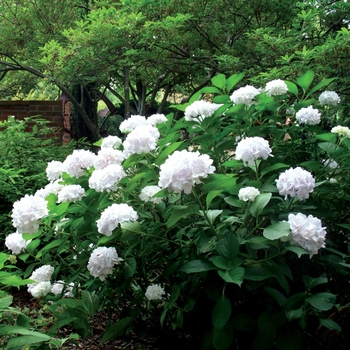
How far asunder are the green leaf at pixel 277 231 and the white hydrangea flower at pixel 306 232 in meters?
0.03

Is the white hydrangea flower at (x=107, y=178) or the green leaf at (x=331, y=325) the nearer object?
the green leaf at (x=331, y=325)

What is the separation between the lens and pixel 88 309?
6.61 feet

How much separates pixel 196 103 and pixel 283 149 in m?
0.53

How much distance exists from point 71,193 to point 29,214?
0.20 metres

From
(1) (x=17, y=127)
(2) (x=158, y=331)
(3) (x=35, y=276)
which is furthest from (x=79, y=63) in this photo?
(2) (x=158, y=331)

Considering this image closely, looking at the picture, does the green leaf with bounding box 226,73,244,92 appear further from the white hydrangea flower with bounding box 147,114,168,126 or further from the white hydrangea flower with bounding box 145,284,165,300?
the white hydrangea flower with bounding box 145,284,165,300

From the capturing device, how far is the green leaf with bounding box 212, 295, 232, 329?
5.24 feet

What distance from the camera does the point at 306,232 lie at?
1.53 meters

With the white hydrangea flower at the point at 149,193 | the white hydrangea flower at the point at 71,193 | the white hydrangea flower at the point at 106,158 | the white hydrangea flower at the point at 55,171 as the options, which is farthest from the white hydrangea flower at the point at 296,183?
the white hydrangea flower at the point at 55,171

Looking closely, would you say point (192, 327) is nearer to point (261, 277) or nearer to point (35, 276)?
point (261, 277)

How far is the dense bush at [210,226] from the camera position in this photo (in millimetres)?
1612

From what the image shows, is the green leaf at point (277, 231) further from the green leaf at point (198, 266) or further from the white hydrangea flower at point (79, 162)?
the white hydrangea flower at point (79, 162)

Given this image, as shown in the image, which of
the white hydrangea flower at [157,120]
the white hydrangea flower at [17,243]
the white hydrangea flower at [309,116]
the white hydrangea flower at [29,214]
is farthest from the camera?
the white hydrangea flower at [157,120]

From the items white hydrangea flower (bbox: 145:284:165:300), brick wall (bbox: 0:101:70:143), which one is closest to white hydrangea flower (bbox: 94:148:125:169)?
white hydrangea flower (bbox: 145:284:165:300)
